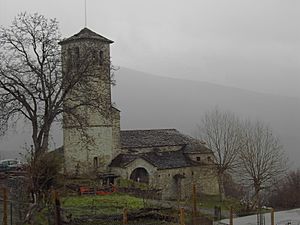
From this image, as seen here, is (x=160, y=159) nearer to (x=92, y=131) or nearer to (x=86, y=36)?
(x=92, y=131)

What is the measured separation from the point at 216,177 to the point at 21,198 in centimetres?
2872

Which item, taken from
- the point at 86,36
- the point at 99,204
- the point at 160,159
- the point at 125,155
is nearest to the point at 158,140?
the point at 160,159

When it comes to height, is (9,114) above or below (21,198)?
above

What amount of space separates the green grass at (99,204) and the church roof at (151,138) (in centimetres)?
1443

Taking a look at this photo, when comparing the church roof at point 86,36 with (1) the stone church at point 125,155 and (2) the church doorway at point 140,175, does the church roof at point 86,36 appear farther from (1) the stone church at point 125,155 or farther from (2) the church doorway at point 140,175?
(2) the church doorway at point 140,175

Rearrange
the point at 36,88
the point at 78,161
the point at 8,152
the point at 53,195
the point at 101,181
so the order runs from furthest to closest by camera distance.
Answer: the point at 8,152 → the point at 78,161 → the point at 101,181 → the point at 36,88 → the point at 53,195

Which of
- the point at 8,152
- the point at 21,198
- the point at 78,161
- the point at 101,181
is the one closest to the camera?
the point at 21,198

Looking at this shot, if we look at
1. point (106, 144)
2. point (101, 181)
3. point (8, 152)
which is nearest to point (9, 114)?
point (101, 181)

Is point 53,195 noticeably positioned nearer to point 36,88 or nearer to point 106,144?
point 36,88

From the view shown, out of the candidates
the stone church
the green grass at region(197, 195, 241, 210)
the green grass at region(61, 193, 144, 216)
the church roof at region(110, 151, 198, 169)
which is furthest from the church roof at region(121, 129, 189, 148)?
the green grass at region(61, 193, 144, 216)

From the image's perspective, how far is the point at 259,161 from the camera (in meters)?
39.5

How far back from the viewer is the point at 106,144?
4197cm

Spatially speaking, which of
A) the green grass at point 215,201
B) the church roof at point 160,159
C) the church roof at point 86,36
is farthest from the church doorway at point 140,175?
the church roof at point 86,36

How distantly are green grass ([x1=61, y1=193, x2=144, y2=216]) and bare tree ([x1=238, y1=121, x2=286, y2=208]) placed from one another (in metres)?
14.6
